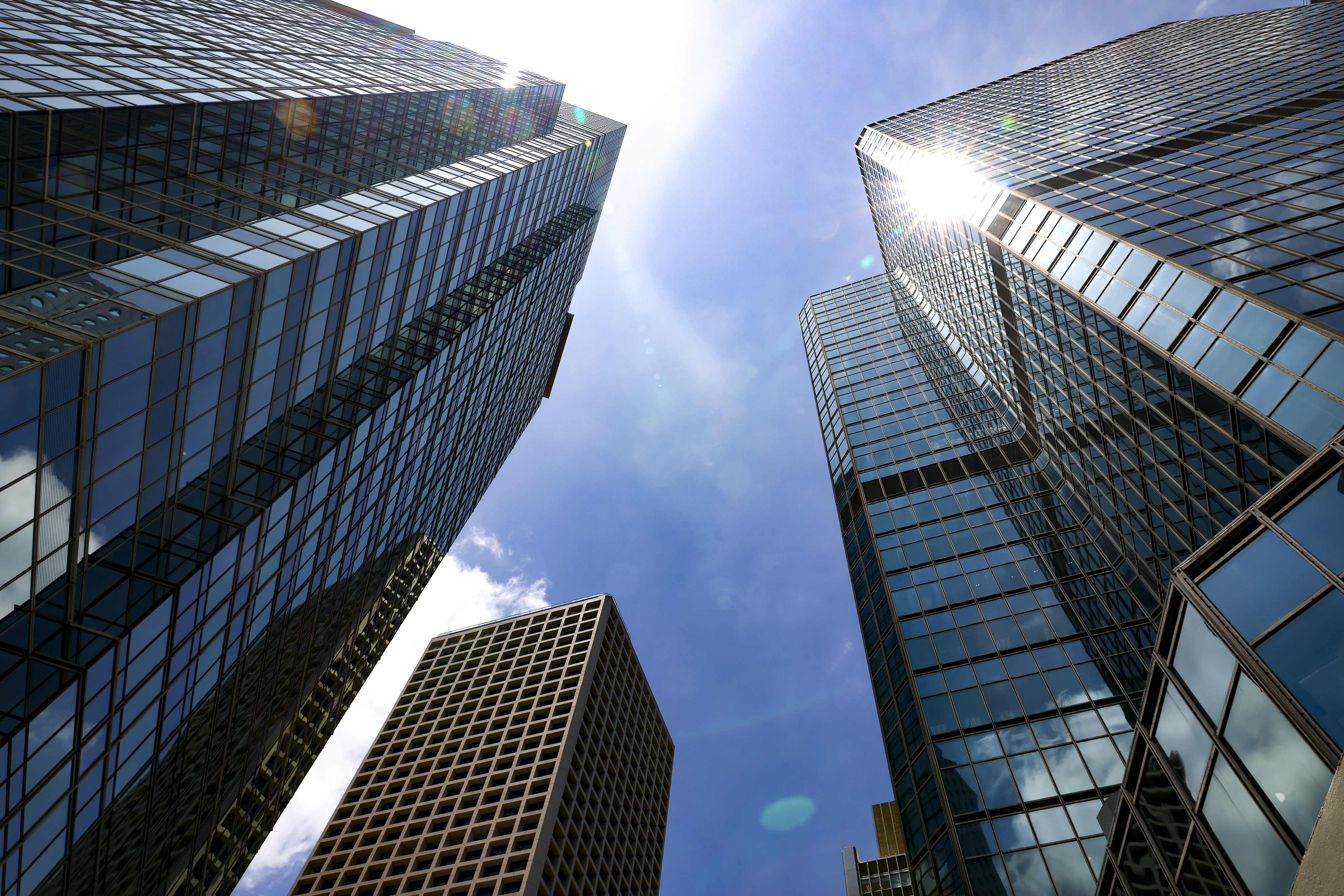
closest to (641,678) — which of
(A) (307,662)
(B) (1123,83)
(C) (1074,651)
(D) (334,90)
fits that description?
(A) (307,662)

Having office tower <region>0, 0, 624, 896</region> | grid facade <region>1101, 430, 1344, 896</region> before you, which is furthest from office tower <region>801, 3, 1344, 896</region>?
office tower <region>0, 0, 624, 896</region>

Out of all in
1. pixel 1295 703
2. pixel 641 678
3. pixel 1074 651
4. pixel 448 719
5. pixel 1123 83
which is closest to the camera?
pixel 1295 703

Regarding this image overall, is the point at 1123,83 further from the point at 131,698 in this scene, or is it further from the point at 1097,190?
the point at 131,698

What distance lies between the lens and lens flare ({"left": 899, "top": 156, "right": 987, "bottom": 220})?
41094mm

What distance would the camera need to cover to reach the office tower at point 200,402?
16578 mm

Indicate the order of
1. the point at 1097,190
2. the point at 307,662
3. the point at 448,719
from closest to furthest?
the point at 1097,190, the point at 307,662, the point at 448,719

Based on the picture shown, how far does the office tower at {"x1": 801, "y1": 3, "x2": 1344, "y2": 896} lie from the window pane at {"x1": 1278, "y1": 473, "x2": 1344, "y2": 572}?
205cm

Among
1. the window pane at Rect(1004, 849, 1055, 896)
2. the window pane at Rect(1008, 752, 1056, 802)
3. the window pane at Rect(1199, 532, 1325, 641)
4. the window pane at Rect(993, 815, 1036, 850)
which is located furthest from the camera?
the window pane at Rect(1008, 752, 1056, 802)

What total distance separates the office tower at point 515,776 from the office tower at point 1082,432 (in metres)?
34.8

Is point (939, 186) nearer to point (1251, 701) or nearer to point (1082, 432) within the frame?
point (1082, 432)

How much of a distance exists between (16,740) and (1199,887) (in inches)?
1009

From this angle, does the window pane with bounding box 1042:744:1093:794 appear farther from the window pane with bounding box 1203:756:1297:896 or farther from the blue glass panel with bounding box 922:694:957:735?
the window pane with bounding box 1203:756:1297:896

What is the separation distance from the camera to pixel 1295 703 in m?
10.0

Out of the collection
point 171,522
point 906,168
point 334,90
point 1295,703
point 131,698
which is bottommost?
point 1295,703
